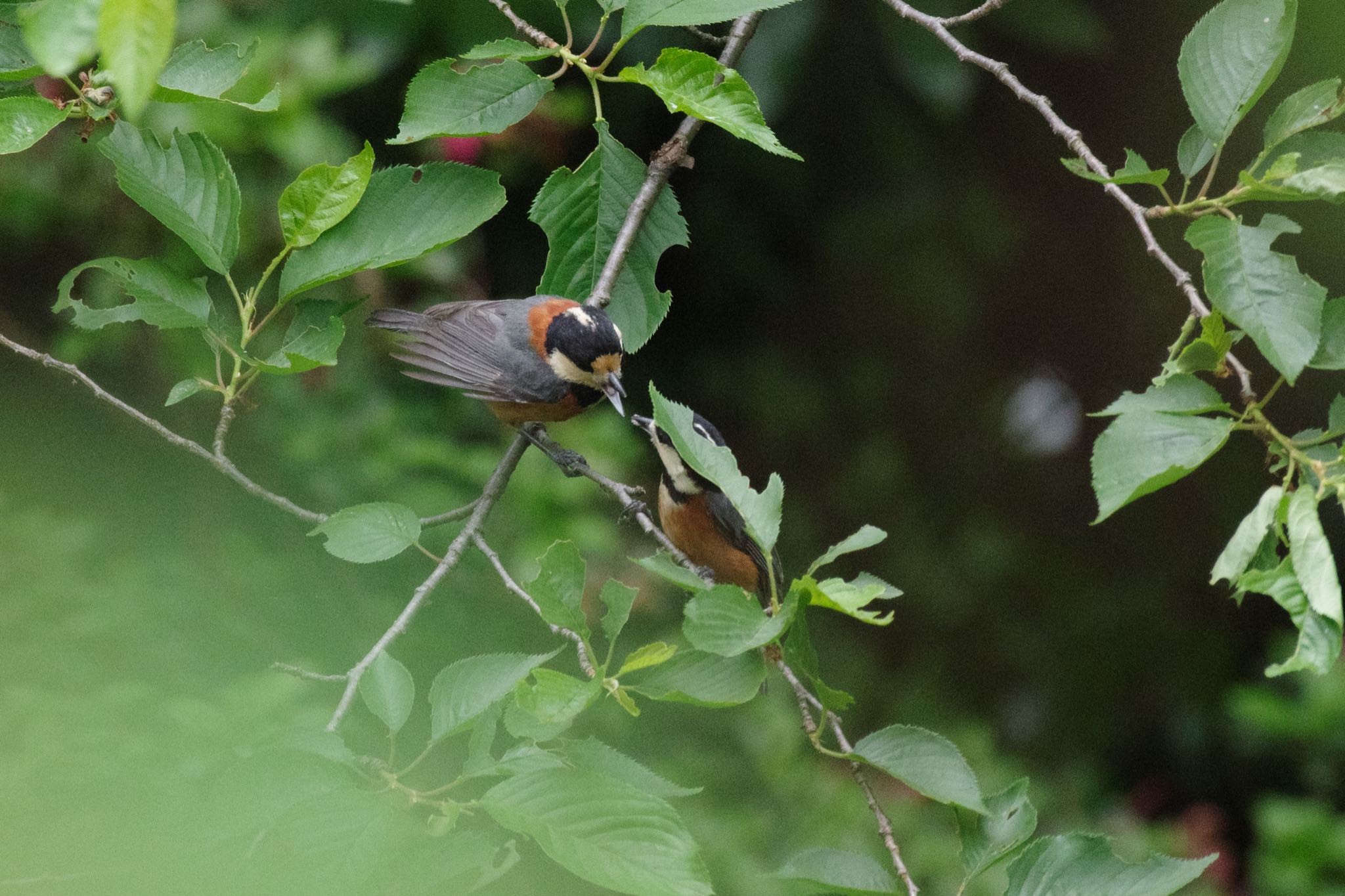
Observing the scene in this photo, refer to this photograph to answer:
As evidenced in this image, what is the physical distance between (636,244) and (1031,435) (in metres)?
4.16

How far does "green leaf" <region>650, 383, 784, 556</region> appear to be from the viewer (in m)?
1.33

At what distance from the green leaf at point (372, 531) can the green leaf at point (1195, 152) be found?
107 cm

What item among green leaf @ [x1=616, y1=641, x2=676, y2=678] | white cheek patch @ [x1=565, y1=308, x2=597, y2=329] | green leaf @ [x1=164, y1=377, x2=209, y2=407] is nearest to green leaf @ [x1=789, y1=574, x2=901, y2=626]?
green leaf @ [x1=616, y1=641, x2=676, y2=678]

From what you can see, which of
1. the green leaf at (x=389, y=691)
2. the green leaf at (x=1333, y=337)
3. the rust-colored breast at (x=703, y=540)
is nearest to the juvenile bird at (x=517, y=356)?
the rust-colored breast at (x=703, y=540)

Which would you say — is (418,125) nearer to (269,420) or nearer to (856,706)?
(269,420)

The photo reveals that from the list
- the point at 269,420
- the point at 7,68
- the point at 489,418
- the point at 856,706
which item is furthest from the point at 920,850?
the point at 7,68

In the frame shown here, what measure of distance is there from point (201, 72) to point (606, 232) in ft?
2.85

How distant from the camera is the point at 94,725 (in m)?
1.60

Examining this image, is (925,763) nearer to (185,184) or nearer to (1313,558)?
(1313,558)

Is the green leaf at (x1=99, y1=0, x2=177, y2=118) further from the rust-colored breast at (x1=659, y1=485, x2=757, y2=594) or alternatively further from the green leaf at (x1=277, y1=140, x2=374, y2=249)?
the rust-colored breast at (x1=659, y1=485, x2=757, y2=594)

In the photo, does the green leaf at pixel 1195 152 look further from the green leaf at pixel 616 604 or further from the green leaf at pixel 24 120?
the green leaf at pixel 24 120

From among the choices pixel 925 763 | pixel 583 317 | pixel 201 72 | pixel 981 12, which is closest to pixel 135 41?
pixel 201 72

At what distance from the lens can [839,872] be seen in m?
1.31

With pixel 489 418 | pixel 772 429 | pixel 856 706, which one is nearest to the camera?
pixel 489 418
